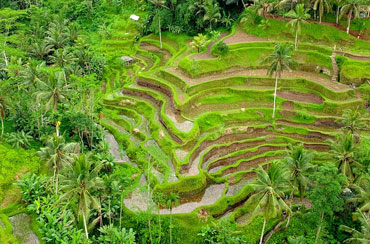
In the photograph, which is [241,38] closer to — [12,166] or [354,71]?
[354,71]

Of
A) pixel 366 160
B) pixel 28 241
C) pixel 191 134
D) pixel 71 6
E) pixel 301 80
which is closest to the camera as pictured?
pixel 28 241

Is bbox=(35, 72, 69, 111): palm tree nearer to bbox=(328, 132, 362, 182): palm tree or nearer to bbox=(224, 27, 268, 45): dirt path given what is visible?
bbox=(328, 132, 362, 182): palm tree

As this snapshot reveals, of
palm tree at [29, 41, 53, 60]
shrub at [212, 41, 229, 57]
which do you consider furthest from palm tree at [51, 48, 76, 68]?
shrub at [212, 41, 229, 57]

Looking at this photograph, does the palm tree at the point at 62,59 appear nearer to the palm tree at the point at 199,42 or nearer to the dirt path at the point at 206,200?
the palm tree at the point at 199,42

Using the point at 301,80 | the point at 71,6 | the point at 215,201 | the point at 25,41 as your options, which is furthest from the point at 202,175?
the point at 71,6

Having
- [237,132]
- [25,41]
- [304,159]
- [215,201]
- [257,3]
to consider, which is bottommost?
[215,201]

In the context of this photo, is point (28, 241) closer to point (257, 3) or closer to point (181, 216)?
point (181, 216)

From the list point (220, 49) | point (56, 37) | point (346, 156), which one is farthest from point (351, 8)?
point (56, 37)
